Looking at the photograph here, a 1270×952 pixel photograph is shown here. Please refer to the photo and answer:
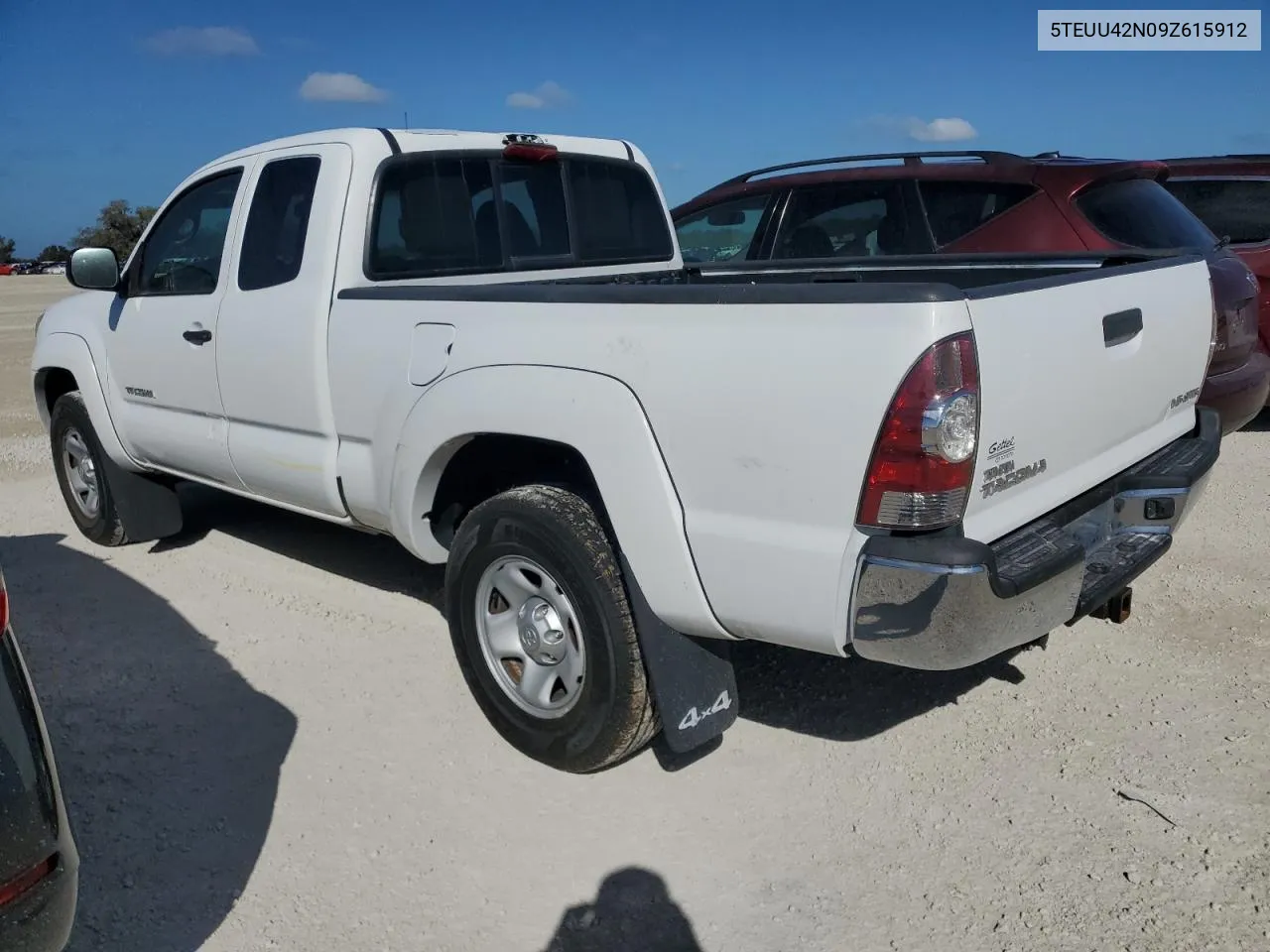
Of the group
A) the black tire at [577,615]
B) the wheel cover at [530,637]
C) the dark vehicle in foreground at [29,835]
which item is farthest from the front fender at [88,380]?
the dark vehicle in foreground at [29,835]

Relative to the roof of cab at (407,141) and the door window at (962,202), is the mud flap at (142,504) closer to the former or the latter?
the roof of cab at (407,141)

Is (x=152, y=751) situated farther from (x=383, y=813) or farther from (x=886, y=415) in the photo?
(x=886, y=415)

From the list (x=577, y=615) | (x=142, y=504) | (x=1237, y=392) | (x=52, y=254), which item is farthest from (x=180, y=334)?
(x=52, y=254)

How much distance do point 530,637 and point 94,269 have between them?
2.97 m

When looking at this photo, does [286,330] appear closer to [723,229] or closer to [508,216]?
[508,216]

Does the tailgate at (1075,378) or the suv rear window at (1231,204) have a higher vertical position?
the tailgate at (1075,378)

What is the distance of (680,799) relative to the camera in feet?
10.9

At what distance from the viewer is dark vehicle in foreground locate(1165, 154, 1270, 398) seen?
736 cm

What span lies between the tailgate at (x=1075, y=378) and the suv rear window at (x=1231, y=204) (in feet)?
14.5

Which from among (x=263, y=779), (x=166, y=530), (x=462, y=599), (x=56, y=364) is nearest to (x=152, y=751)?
(x=263, y=779)

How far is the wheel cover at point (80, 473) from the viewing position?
19.0 ft

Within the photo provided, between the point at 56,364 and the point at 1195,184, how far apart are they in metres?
7.27

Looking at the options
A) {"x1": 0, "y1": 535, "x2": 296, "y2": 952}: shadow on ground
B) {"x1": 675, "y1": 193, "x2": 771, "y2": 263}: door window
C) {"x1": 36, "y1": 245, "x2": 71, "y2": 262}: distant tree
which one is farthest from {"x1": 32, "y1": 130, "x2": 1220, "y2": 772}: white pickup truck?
{"x1": 36, "y1": 245, "x2": 71, "y2": 262}: distant tree

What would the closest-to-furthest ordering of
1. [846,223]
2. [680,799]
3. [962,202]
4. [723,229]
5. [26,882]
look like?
[26,882], [680,799], [962,202], [846,223], [723,229]
